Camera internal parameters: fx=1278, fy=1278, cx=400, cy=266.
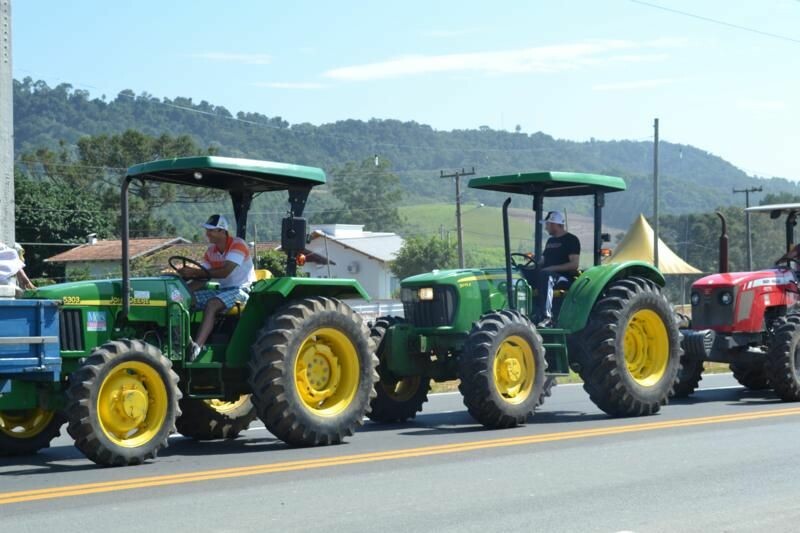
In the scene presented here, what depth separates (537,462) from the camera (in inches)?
424

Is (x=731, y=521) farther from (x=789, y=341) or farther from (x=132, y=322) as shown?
(x=789, y=341)

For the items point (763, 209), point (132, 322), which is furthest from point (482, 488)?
point (763, 209)

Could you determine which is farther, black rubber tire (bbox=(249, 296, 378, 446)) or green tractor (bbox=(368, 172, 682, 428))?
green tractor (bbox=(368, 172, 682, 428))

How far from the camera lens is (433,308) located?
14.0 meters

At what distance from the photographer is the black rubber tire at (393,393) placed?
13.9m

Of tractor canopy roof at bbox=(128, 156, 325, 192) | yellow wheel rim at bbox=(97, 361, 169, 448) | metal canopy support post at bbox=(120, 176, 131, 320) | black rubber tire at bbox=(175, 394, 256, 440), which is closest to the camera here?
yellow wheel rim at bbox=(97, 361, 169, 448)

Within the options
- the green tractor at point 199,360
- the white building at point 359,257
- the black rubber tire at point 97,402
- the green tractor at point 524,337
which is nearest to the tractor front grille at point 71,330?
the green tractor at point 199,360

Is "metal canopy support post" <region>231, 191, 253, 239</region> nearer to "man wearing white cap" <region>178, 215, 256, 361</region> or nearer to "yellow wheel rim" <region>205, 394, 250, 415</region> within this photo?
"man wearing white cap" <region>178, 215, 256, 361</region>

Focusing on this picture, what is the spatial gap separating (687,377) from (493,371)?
4.91 metres

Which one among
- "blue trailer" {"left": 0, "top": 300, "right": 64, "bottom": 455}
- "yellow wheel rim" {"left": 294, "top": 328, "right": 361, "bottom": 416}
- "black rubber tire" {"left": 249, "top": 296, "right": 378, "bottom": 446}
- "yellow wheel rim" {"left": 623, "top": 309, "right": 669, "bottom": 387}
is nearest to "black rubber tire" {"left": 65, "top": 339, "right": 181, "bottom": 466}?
"blue trailer" {"left": 0, "top": 300, "right": 64, "bottom": 455}

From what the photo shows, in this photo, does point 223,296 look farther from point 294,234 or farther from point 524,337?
point 524,337

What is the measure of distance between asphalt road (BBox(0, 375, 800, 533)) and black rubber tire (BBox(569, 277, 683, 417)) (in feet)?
2.17

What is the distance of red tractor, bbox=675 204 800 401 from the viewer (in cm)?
1591

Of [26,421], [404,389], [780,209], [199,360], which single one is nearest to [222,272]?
[199,360]
